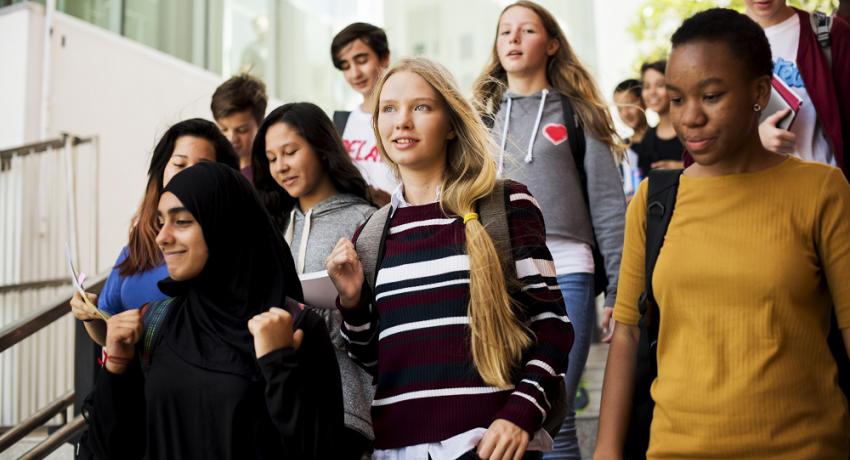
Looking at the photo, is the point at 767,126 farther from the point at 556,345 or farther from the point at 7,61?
the point at 7,61

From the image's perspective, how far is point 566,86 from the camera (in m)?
3.97

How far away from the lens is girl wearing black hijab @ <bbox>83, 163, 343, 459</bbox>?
2.32 m

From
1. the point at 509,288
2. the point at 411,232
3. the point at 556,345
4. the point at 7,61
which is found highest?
the point at 7,61

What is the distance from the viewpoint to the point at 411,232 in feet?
9.07

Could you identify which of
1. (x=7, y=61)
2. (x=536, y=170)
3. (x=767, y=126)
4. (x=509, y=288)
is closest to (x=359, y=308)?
(x=509, y=288)

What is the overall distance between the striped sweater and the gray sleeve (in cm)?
94

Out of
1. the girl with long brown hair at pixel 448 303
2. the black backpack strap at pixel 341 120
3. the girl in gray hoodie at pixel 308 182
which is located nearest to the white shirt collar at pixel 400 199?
the girl with long brown hair at pixel 448 303

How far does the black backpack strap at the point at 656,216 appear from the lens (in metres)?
2.33

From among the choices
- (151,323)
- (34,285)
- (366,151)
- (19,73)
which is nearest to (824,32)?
(366,151)

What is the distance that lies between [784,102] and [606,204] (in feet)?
2.74

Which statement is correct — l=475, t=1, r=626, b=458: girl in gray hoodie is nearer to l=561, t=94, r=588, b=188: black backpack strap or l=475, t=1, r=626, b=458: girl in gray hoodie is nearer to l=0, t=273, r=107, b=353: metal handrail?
l=561, t=94, r=588, b=188: black backpack strap

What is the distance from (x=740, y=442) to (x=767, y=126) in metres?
1.41

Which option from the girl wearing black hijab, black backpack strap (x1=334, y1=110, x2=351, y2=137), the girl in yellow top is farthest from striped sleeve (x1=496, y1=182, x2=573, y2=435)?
black backpack strap (x1=334, y1=110, x2=351, y2=137)

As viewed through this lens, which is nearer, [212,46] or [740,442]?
[740,442]
